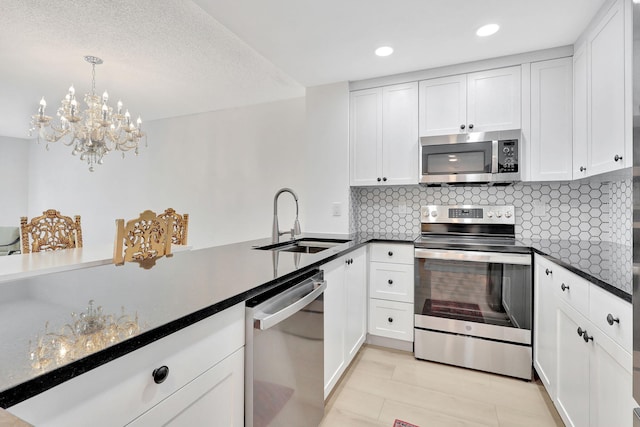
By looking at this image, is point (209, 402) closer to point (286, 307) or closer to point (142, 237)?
point (286, 307)

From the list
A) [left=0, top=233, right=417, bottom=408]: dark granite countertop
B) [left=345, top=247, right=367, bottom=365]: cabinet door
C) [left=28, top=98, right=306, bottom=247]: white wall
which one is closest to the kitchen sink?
[left=345, top=247, right=367, bottom=365]: cabinet door

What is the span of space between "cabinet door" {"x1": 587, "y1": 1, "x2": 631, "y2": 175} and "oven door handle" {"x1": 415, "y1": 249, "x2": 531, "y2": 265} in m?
0.70

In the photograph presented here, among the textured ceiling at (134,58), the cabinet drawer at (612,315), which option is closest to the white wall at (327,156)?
the textured ceiling at (134,58)

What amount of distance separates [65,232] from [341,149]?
2.58 meters

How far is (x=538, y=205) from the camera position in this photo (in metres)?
2.57

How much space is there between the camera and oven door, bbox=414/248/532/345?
2.09 metres

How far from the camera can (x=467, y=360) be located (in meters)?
2.22

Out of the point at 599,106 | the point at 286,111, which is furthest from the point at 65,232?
the point at 599,106

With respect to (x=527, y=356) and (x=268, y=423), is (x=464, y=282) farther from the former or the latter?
(x=268, y=423)

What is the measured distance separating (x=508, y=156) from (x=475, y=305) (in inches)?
45.8

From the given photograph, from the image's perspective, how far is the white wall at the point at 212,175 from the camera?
12.5 ft

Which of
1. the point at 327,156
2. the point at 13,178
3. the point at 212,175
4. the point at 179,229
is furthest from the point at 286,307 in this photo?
the point at 13,178

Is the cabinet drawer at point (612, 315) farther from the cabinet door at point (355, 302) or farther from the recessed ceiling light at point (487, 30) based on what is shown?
the recessed ceiling light at point (487, 30)

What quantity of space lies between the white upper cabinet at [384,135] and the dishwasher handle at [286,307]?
5.20 ft
